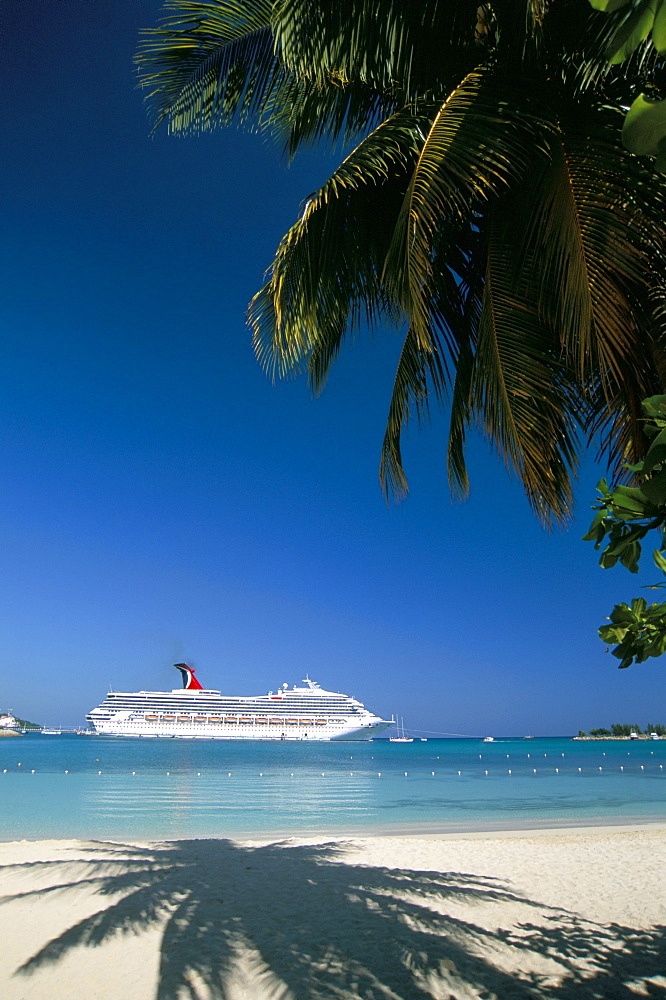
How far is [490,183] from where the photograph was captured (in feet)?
10.4

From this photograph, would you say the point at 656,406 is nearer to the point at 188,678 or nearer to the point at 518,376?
the point at 518,376

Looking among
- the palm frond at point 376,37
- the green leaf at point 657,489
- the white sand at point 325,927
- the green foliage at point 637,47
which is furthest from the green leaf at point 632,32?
the white sand at point 325,927

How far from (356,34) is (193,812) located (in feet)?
44.8

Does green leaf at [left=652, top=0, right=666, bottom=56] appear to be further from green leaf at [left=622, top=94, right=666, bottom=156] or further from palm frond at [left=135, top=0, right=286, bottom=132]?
palm frond at [left=135, top=0, right=286, bottom=132]

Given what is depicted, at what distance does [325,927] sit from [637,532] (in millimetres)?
4400

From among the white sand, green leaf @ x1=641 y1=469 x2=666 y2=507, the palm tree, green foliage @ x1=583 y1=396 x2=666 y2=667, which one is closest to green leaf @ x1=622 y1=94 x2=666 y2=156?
green foliage @ x1=583 y1=396 x2=666 y2=667

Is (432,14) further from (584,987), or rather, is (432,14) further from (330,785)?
(330,785)

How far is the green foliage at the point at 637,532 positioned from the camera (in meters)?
0.84

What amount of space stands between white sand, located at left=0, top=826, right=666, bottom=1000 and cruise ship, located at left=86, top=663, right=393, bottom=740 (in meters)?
52.9

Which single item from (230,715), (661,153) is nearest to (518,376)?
(661,153)

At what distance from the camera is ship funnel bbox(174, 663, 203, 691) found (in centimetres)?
5909

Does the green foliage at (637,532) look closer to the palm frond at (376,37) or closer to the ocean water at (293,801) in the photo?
the palm frond at (376,37)

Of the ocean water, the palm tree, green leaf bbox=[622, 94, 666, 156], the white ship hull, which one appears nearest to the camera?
green leaf bbox=[622, 94, 666, 156]

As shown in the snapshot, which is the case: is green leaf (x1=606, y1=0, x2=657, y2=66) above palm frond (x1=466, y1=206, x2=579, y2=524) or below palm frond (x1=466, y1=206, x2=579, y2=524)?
below
